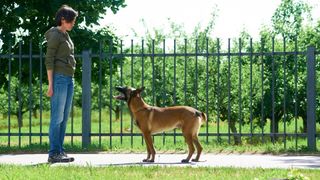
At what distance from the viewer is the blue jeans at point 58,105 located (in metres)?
9.01

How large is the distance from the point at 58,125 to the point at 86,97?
3.00 metres

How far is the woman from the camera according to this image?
898 centimetres

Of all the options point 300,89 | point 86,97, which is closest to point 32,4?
point 86,97

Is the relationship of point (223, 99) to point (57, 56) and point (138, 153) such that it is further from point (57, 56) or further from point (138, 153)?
point (57, 56)

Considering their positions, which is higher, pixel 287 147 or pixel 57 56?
pixel 57 56

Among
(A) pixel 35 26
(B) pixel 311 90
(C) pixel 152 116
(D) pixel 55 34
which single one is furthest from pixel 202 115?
(A) pixel 35 26

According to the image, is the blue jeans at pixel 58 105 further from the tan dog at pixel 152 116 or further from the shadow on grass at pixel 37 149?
the shadow on grass at pixel 37 149

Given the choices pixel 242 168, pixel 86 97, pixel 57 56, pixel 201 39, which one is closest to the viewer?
pixel 242 168

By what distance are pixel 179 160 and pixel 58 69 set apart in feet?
7.80

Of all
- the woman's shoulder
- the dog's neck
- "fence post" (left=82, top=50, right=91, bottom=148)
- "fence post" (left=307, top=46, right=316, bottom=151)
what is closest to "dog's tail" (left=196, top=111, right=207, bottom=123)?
the dog's neck

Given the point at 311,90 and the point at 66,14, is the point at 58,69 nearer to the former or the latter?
the point at 66,14

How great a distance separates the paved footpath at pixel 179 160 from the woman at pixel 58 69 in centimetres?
49

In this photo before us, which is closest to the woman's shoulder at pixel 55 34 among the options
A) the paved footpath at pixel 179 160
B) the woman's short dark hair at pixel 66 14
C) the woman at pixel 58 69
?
the woman at pixel 58 69

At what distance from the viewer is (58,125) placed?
9109mm
